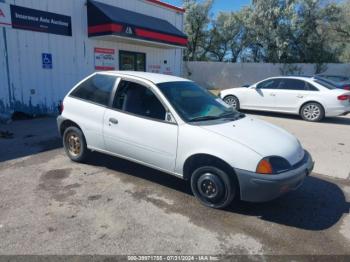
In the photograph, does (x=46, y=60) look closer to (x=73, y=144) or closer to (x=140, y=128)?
(x=73, y=144)

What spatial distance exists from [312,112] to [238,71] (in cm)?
1665

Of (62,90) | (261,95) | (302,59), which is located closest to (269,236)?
(261,95)

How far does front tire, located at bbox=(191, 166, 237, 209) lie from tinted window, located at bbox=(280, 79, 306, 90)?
8.10m

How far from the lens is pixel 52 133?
793 cm

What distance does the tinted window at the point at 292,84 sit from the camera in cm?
1066

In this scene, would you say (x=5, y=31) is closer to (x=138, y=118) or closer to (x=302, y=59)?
(x=138, y=118)

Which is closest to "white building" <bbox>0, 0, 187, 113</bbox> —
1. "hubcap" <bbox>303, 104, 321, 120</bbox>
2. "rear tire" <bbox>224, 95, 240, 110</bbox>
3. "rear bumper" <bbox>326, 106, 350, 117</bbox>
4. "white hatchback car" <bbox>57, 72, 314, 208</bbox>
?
"rear tire" <bbox>224, 95, 240, 110</bbox>

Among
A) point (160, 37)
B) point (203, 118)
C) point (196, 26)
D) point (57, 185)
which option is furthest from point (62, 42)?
point (196, 26)

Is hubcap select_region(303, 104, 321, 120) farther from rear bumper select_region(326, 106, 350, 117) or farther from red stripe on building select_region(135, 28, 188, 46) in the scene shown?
red stripe on building select_region(135, 28, 188, 46)

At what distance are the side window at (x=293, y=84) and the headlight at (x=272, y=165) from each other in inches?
308

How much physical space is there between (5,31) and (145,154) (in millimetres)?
7334

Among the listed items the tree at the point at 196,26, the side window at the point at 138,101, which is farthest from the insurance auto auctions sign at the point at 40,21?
the tree at the point at 196,26

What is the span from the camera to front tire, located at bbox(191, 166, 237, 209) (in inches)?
146

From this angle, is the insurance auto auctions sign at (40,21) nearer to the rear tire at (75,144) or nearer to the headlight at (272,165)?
the rear tire at (75,144)
